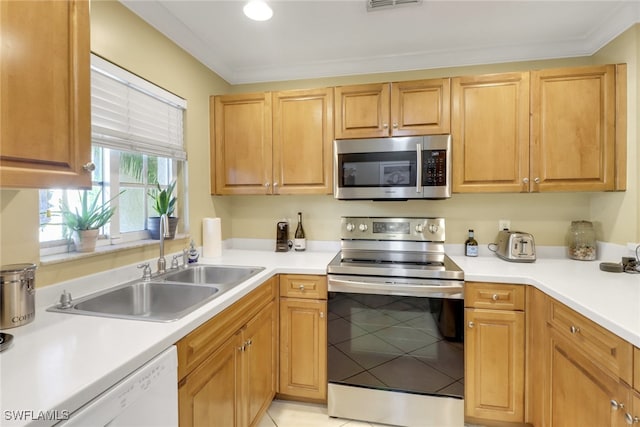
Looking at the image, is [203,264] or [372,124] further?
[372,124]

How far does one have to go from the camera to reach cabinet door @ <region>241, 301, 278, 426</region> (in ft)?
5.32

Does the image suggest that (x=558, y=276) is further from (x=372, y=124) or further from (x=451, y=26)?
(x=451, y=26)

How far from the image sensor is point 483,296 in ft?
6.02

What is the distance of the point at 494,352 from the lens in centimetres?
182

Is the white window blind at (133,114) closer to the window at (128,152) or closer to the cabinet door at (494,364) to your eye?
the window at (128,152)

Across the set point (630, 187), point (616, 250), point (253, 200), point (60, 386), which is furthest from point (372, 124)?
point (60, 386)

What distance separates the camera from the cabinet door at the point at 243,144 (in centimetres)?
242

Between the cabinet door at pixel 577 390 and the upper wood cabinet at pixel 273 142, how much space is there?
1.63 m

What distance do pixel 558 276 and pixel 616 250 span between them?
A: 617 mm

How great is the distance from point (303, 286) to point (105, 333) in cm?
118

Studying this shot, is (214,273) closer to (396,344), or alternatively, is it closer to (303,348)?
(303,348)

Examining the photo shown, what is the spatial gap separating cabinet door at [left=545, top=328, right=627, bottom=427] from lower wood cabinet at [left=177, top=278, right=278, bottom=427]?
1531 millimetres

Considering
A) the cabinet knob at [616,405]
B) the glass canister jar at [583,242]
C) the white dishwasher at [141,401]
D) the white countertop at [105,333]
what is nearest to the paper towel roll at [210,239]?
the white countertop at [105,333]

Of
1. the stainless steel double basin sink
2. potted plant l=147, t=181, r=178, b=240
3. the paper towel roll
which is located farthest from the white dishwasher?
the paper towel roll
